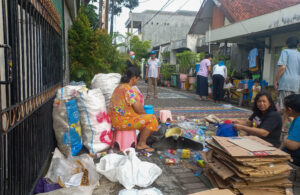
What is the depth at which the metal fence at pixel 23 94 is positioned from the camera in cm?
180

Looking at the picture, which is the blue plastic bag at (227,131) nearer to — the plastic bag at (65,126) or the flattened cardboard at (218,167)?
the flattened cardboard at (218,167)

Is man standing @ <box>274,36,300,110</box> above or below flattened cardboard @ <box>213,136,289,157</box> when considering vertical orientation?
Answer: above

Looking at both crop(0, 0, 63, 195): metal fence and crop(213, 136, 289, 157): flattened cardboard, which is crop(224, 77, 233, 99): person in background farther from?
crop(0, 0, 63, 195): metal fence

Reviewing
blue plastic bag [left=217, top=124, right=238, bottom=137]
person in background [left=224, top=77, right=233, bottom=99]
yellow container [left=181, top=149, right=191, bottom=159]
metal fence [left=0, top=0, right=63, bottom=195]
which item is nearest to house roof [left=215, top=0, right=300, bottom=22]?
person in background [left=224, top=77, right=233, bottom=99]

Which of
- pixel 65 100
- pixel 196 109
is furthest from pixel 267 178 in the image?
pixel 196 109

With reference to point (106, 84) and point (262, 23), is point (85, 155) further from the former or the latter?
point (262, 23)

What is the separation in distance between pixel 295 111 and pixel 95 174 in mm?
2536

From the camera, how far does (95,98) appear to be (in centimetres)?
400

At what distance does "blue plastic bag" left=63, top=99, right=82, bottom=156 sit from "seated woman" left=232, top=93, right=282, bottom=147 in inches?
90.4

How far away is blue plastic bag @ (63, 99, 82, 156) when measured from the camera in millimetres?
3680

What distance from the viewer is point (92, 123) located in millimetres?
3910

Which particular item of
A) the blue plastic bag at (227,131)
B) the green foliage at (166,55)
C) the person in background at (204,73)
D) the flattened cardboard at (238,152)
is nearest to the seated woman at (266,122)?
the blue plastic bag at (227,131)

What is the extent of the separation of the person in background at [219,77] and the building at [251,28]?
1.72 m

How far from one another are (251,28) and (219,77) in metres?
2.18
